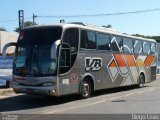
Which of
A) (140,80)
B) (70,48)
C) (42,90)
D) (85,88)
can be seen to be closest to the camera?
(42,90)

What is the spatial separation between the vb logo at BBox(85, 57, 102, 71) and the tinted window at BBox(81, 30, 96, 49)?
22.8 inches

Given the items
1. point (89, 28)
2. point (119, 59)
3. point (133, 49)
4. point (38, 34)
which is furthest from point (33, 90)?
point (133, 49)

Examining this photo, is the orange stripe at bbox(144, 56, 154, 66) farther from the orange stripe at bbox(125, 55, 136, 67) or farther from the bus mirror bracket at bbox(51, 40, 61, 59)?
the bus mirror bracket at bbox(51, 40, 61, 59)

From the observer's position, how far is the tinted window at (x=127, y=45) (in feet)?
73.0

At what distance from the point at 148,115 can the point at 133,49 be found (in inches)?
459

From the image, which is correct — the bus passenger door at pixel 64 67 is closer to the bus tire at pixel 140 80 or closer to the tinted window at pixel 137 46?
the tinted window at pixel 137 46

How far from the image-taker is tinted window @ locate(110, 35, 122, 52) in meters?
20.6

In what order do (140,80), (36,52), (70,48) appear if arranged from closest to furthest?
(36,52)
(70,48)
(140,80)

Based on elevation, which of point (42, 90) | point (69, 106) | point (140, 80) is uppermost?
point (42, 90)

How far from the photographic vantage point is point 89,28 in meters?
A: 18.2

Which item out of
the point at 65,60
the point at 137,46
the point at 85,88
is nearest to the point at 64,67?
the point at 65,60

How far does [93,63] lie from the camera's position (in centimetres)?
1839

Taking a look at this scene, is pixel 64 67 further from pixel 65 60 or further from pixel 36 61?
pixel 36 61

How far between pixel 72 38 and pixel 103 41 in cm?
331
